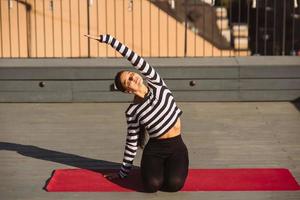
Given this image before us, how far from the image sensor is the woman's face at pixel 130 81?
7383 millimetres

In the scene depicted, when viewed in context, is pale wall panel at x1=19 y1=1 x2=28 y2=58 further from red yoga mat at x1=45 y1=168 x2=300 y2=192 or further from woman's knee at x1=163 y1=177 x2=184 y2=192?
woman's knee at x1=163 y1=177 x2=184 y2=192

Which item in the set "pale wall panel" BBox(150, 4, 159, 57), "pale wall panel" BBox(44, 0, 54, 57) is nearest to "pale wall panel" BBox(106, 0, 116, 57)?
"pale wall panel" BBox(150, 4, 159, 57)

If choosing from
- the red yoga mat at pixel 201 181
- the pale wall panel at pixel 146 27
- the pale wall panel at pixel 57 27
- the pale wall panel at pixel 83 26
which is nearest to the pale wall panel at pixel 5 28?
the pale wall panel at pixel 57 27

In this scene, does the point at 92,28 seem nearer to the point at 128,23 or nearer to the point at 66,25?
the point at 66,25

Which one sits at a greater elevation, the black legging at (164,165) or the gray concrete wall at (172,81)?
the gray concrete wall at (172,81)

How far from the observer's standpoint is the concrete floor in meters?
7.88

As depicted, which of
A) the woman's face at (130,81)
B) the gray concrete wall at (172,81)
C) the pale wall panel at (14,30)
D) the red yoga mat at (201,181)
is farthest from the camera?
the pale wall panel at (14,30)

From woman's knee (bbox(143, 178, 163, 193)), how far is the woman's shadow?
132mm

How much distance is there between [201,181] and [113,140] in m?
2.13

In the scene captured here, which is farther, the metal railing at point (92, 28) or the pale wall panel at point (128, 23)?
the pale wall panel at point (128, 23)

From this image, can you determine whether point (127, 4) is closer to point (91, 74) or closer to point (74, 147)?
point (91, 74)

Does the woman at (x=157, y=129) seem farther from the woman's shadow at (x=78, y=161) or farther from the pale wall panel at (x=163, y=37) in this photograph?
the pale wall panel at (x=163, y=37)

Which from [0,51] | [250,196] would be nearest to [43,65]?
[0,51]

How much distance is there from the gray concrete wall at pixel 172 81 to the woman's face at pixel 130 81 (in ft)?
13.9
